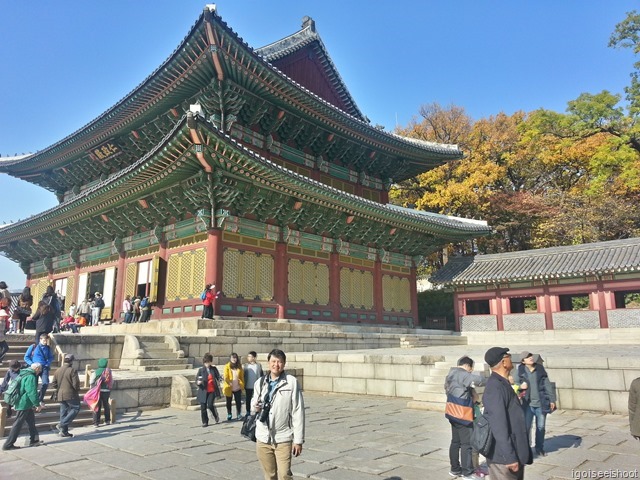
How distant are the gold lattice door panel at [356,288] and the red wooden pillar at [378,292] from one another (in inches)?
10.8

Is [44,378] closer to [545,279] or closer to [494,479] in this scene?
[494,479]

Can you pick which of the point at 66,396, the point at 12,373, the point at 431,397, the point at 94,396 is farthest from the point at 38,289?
the point at 431,397

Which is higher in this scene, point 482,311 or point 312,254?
point 312,254

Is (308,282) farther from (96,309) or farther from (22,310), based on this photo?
(22,310)

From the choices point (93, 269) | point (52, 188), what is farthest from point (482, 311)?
point (52, 188)

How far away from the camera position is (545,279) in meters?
26.5

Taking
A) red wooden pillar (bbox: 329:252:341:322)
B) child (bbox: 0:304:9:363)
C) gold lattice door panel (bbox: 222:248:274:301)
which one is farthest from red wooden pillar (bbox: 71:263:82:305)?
child (bbox: 0:304:9:363)

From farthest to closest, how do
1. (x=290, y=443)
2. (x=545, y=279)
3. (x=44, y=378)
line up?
(x=545, y=279) → (x=44, y=378) → (x=290, y=443)

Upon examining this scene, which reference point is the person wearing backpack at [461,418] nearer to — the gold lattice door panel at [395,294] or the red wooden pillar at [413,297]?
the gold lattice door panel at [395,294]

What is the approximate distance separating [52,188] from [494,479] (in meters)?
32.4

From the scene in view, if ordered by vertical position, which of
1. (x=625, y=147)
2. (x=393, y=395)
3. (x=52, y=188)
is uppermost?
(x=625, y=147)

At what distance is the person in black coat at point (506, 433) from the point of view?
13.2ft

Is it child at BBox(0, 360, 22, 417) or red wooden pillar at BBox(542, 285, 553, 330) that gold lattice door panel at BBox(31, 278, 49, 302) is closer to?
child at BBox(0, 360, 22, 417)

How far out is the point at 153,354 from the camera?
13977mm
